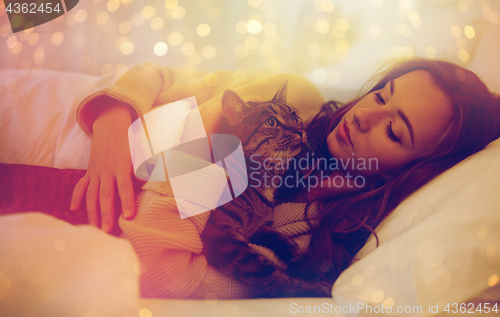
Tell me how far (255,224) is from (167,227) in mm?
206

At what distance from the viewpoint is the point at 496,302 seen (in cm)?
43

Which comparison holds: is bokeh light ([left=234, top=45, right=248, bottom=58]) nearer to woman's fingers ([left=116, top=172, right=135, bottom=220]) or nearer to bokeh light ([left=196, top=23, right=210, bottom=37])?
bokeh light ([left=196, top=23, right=210, bottom=37])

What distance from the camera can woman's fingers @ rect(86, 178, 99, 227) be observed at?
46 cm

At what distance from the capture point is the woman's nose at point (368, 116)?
0.57m

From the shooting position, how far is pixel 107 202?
1.55 feet

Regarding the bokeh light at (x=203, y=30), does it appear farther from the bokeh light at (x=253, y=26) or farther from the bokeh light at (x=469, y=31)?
the bokeh light at (x=469, y=31)

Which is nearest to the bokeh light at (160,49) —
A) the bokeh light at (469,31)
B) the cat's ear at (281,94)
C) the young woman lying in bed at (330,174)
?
the young woman lying in bed at (330,174)

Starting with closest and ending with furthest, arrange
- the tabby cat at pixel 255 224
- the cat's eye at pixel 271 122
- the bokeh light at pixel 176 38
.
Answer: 1. the tabby cat at pixel 255 224
2. the cat's eye at pixel 271 122
3. the bokeh light at pixel 176 38

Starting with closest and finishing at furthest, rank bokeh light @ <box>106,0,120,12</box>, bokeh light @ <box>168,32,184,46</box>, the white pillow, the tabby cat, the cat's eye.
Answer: the white pillow < the tabby cat < the cat's eye < bokeh light @ <box>106,0,120,12</box> < bokeh light @ <box>168,32,184,46</box>

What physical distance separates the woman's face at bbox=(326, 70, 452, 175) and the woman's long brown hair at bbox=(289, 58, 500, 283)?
0.10ft

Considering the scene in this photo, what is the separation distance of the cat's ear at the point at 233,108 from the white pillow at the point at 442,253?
47 cm

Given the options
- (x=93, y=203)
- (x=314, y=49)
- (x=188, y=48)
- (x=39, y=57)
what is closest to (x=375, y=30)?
(x=314, y=49)

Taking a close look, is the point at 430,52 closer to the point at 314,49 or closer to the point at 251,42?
the point at 314,49

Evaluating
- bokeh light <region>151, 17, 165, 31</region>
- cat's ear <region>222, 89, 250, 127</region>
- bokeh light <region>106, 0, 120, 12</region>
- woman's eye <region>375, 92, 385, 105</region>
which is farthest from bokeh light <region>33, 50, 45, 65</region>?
woman's eye <region>375, 92, 385, 105</region>
